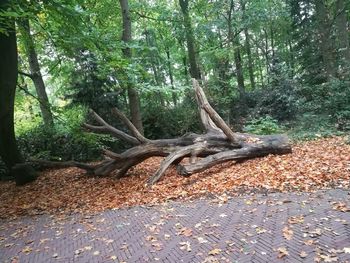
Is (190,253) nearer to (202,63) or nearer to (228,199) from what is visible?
(228,199)

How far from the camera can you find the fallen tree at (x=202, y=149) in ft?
25.7

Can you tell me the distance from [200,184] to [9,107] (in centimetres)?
587

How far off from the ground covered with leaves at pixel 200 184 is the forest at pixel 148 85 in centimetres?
43

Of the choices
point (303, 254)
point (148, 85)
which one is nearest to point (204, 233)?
point (303, 254)

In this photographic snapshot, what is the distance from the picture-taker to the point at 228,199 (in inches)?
232

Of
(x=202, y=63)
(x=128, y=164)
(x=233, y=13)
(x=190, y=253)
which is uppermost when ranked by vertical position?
(x=233, y=13)

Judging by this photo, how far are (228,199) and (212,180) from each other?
1.25 m

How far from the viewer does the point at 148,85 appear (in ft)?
33.2

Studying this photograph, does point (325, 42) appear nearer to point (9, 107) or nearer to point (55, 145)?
point (55, 145)

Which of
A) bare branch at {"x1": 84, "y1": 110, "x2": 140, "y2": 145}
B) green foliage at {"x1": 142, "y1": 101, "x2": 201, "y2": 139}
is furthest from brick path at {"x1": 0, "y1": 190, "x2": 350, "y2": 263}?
green foliage at {"x1": 142, "y1": 101, "x2": 201, "y2": 139}

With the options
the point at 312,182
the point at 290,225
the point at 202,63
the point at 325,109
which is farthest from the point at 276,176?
the point at 202,63

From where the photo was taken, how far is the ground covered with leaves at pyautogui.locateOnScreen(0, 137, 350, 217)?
6.30 metres

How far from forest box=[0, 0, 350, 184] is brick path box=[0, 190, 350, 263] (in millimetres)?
2083

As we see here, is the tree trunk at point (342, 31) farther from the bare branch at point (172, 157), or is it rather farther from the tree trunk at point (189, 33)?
the bare branch at point (172, 157)
